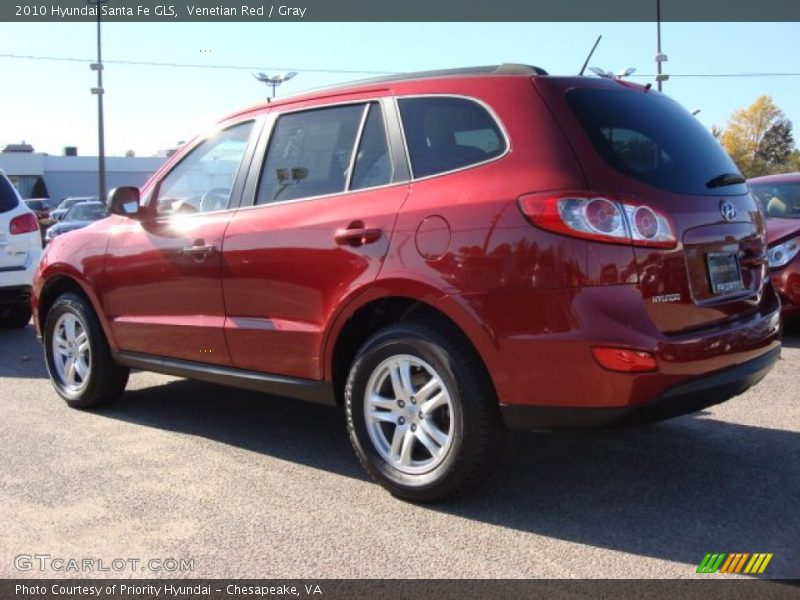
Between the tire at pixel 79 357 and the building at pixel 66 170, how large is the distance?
66.9 meters

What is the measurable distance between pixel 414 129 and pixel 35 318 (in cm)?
346

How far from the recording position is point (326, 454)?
180 inches

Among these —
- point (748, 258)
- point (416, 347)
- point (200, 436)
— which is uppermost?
point (748, 258)

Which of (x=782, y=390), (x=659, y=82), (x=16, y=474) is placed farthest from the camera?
(x=659, y=82)

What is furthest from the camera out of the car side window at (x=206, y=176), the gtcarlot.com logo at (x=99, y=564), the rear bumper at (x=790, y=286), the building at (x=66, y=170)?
the building at (x=66, y=170)

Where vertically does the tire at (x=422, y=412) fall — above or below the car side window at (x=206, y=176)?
below

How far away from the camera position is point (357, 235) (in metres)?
3.84

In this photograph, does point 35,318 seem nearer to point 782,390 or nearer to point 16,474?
point 16,474

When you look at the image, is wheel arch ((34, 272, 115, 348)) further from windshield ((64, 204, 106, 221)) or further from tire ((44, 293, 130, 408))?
A: windshield ((64, 204, 106, 221))

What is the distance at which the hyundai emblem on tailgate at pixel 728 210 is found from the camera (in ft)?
12.0

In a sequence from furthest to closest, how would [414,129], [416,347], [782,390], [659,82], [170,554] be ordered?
[659,82] < [782,390] < [414,129] < [416,347] < [170,554]

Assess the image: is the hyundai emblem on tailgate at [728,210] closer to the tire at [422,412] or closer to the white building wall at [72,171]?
the tire at [422,412]

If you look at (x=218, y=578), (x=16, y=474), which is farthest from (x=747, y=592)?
(x=16, y=474)

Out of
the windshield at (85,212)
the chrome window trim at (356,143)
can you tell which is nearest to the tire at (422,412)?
the chrome window trim at (356,143)
